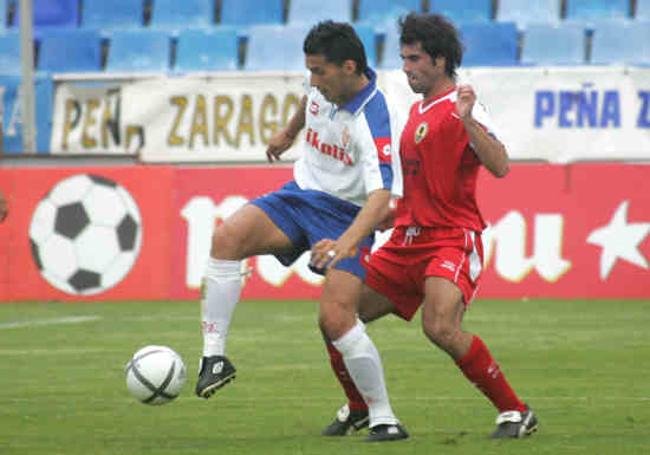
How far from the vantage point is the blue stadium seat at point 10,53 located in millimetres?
21016

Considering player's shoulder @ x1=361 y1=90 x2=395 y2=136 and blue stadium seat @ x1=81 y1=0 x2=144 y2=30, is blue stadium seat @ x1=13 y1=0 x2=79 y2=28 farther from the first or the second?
player's shoulder @ x1=361 y1=90 x2=395 y2=136

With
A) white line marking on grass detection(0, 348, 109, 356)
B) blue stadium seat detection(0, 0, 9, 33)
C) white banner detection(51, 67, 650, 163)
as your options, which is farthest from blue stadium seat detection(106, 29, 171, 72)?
white line marking on grass detection(0, 348, 109, 356)

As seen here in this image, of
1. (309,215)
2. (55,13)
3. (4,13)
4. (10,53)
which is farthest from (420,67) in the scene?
(4,13)

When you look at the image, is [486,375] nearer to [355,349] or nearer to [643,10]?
[355,349]

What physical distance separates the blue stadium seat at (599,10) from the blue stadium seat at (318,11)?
2.67m

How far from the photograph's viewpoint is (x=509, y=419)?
7.55 meters

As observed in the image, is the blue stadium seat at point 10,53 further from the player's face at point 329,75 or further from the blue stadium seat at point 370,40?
the player's face at point 329,75

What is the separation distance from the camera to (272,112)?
62.0ft

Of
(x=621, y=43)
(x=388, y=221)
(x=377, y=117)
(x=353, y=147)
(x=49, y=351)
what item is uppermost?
(x=377, y=117)

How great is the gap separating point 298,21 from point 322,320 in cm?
1424

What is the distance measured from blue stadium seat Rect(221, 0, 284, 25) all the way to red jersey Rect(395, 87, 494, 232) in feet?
46.4

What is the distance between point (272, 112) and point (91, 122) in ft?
7.12

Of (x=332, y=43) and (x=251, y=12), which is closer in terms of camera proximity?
(x=332, y=43)

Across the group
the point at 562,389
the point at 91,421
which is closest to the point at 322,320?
the point at 91,421
